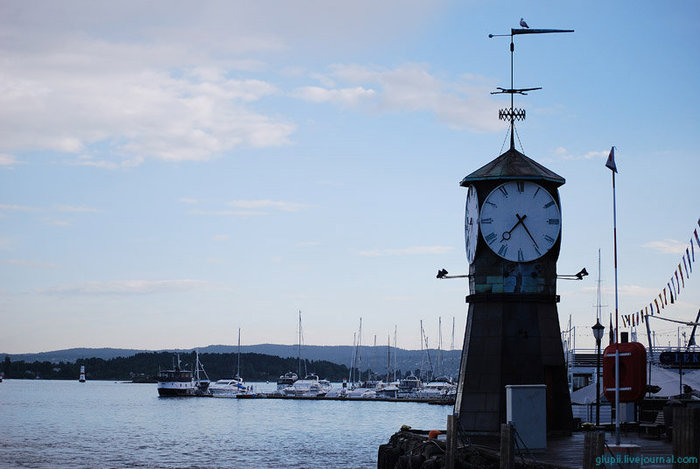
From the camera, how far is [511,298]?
110 feet

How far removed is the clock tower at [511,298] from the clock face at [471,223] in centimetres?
7

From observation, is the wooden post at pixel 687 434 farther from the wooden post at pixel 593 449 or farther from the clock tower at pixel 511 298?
the clock tower at pixel 511 298

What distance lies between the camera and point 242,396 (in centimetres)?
19238

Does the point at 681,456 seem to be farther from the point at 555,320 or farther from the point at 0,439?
the point at 0,439

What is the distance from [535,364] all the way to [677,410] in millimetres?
15824

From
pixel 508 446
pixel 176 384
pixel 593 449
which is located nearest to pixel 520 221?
pixel 508 446

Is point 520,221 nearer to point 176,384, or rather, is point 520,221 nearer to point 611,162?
point 611,162

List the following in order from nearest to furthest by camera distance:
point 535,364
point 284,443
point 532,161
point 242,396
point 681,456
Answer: point 681,456 → point 535,364 → point 532,161 → point 284,443 → point 242,396

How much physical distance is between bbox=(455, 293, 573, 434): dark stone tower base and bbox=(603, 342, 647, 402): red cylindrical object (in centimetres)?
702

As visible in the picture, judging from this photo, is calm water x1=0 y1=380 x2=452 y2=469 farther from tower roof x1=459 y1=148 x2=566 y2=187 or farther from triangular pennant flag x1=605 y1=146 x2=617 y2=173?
triangular pennant flag x1=605 y1=146 x2=617 y2=173

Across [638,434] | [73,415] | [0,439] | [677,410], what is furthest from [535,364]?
[73,415]

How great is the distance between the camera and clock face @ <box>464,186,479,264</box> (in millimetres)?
34656

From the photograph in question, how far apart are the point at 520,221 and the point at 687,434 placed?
1732 cm

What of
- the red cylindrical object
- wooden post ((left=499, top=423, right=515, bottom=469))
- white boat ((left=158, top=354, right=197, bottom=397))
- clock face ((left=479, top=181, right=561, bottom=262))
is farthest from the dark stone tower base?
white boat ((left=158, top=354, right=197, bottom=397))
